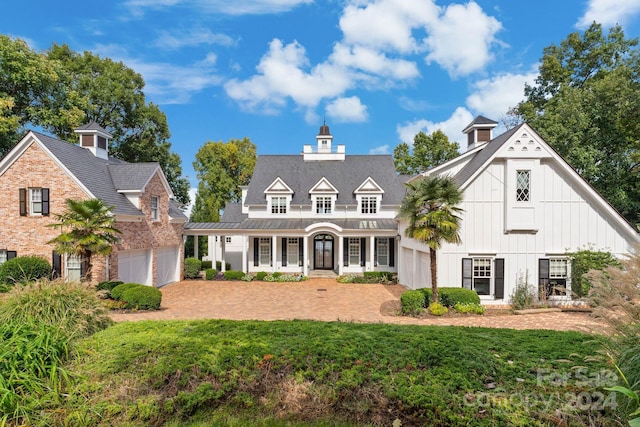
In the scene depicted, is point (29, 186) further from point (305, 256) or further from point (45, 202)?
point (305, 256)

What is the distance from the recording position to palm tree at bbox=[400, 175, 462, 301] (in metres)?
12.5

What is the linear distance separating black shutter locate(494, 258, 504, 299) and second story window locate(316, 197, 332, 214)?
542 inches

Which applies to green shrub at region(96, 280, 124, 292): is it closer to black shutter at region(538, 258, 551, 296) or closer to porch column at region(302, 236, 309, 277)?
porch column at region(302, 236, 309, 277)

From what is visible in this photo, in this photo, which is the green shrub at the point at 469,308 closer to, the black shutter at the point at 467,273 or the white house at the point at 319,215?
the black shutter at the point at 467,273

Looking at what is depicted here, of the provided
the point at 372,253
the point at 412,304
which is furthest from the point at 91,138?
the point at 412,304

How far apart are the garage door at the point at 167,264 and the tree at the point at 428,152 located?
2558 cm

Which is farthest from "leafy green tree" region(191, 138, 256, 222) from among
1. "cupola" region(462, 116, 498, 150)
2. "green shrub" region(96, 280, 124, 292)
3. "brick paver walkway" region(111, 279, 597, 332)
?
"cupola" region(462, 116, 498, 150)

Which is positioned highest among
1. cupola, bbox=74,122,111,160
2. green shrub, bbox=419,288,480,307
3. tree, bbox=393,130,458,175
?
tree, bbox=393,130,458,175

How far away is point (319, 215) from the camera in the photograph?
2595cm

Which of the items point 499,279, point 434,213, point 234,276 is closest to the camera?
point 434,213

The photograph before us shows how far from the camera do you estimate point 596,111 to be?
22.1 metres

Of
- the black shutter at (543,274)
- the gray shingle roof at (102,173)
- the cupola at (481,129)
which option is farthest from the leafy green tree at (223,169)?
the black shutter at (543,274)

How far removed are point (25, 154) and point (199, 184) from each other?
22.8 metres

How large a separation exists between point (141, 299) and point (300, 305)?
6.47 m
